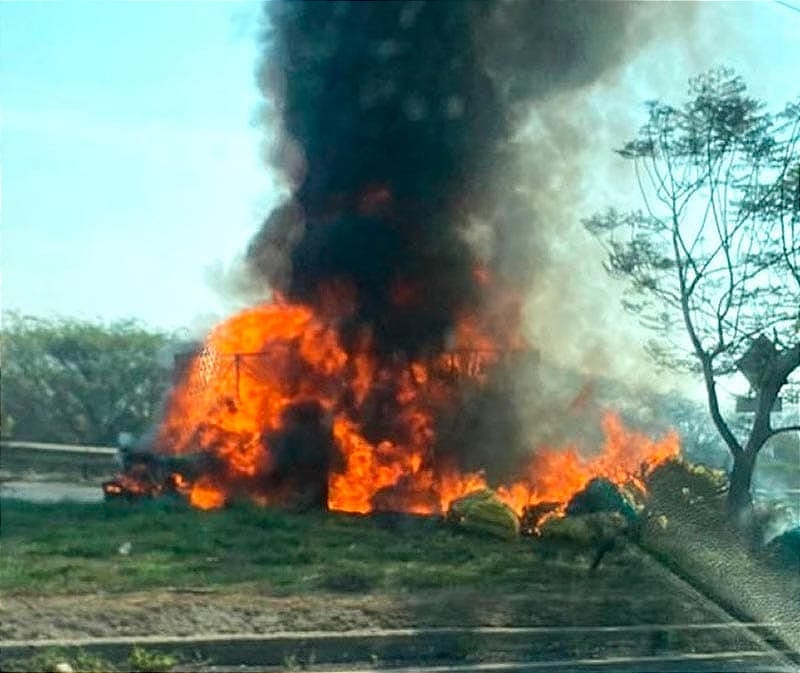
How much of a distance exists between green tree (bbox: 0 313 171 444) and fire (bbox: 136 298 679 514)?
1090mm

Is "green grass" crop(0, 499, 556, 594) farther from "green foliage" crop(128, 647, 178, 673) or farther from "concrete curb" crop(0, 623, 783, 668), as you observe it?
"green foliage" crop(128, 647, 178, 673)

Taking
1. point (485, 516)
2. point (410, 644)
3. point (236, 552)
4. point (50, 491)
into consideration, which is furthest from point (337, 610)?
point (50, 491)

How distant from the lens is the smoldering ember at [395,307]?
17750mm

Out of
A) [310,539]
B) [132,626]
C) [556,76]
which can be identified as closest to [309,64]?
[556,76]

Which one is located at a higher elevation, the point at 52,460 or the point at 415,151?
the point at 415,151

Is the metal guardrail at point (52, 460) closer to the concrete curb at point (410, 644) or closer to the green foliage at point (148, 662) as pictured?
the concrete curb at point (410, 644)

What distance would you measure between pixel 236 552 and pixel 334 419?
520 cm

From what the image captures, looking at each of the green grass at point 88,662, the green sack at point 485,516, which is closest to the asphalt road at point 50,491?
the green sack at point 485,516

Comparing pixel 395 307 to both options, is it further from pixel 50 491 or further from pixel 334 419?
pixel 50 491

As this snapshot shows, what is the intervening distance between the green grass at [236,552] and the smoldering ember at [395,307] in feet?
4.33

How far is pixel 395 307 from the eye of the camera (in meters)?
19.2

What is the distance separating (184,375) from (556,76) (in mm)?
6412

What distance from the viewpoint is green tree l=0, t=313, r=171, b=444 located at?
19.6m

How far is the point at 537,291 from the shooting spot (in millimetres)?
19500
